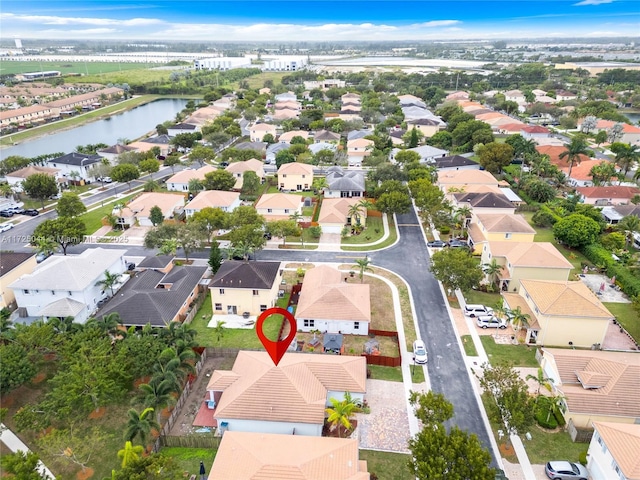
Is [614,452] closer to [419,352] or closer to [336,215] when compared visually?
[419,352]

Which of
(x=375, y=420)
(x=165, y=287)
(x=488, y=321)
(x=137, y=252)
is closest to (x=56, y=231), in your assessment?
(x=137, y=252)

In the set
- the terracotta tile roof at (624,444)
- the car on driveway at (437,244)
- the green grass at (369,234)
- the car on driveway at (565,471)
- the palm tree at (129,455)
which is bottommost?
the green grass at (369,234)

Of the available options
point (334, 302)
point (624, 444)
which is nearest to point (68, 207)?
point (334, 302)

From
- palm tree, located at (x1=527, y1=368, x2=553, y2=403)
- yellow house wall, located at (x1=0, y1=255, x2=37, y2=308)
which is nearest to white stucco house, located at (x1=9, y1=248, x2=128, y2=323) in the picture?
yellow house wall, located at (x1=0, y1=255, x2=37, y2=308)

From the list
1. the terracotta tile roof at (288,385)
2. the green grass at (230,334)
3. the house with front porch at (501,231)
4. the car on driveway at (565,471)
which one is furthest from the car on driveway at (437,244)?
the car on driveway at (565,471)

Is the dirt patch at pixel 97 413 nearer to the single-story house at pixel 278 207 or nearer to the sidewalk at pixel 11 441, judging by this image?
the sidewalk at pixel 11 441
